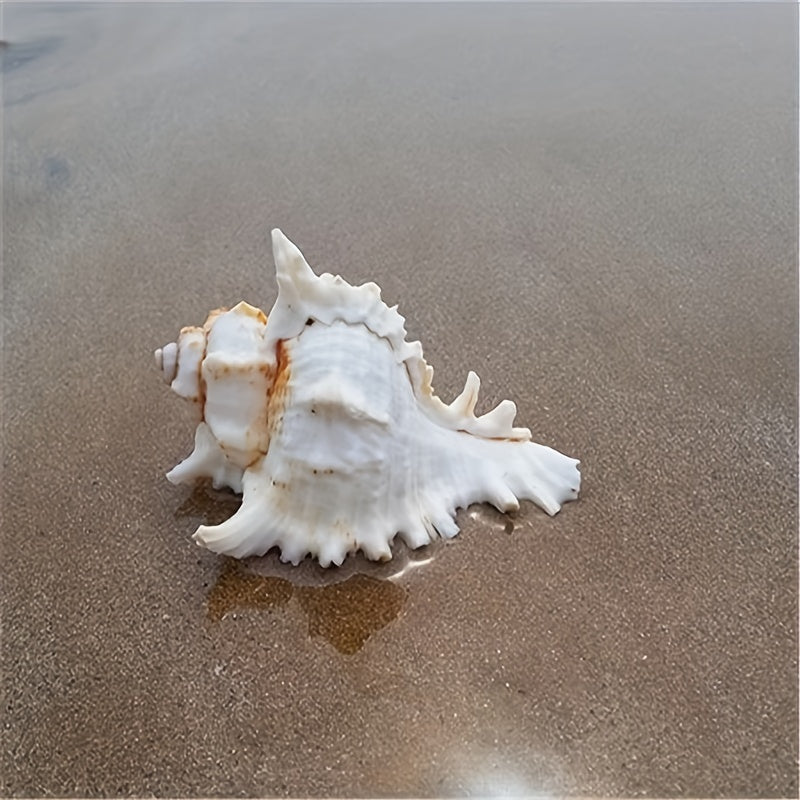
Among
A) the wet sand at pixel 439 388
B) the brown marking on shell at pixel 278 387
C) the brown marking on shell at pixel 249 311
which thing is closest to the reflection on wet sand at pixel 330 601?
the wet sand at pixel 439 388

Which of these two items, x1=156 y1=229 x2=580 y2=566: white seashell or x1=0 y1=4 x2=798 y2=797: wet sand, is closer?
x1=0 y1=4 x2=798 y2=797: wet sand

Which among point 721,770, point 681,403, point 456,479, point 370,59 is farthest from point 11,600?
point 370,59

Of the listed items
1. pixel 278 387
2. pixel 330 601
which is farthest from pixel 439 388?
pixel 330 601

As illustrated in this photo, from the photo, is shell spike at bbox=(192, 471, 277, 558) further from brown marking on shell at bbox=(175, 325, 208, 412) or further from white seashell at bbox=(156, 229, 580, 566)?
brown marking on shell at bbox=(175, 325, 208, 412)

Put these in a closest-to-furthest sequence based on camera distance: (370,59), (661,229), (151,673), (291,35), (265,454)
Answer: (151,673) → (265,454) → (661,229) → (370,59) → (291,35)

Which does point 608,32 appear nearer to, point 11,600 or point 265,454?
point 265,454

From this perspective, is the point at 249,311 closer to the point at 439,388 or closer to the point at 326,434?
the point at 326,434

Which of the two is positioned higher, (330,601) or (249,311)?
(249,311)

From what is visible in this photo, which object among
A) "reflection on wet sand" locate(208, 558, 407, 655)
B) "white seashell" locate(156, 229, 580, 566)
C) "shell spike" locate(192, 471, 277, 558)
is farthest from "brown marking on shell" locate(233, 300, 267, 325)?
"reflection on wet sand" locate(208, 558, 407, 655)
